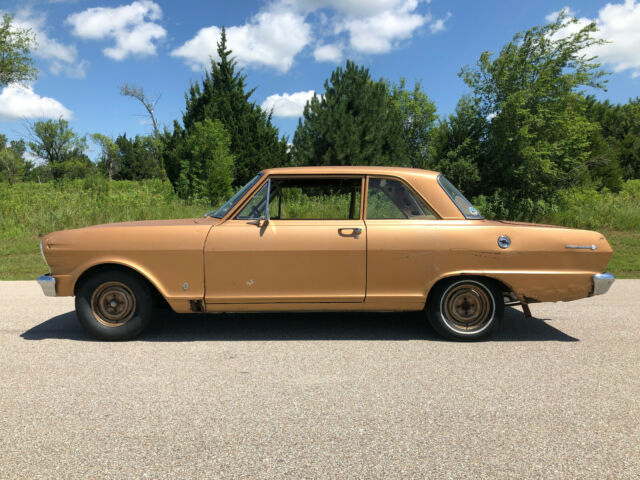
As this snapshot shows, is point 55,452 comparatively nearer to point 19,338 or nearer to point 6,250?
point 19,338

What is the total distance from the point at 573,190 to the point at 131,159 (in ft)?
232

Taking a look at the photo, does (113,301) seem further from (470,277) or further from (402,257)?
(470,277)

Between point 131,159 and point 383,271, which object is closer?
point 383,271

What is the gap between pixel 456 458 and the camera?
242 centimetres

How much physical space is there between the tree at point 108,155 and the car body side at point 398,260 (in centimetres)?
8947

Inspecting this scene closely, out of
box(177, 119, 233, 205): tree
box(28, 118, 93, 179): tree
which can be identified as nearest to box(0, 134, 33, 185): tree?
box(28, 118, 93, 179): tree

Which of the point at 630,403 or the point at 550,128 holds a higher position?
the point at 550,128

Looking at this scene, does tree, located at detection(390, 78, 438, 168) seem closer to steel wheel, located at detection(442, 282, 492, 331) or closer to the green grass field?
the green grass field

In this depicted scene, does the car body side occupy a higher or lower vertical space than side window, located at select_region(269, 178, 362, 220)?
lower

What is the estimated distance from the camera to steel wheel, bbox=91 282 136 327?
14.6 ft

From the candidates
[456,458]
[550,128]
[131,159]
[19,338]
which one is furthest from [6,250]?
[131,159]

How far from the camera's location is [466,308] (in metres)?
4.49

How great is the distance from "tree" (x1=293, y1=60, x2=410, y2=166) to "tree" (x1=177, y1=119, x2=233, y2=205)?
6.10 metres

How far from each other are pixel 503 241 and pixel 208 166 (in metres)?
18.7
